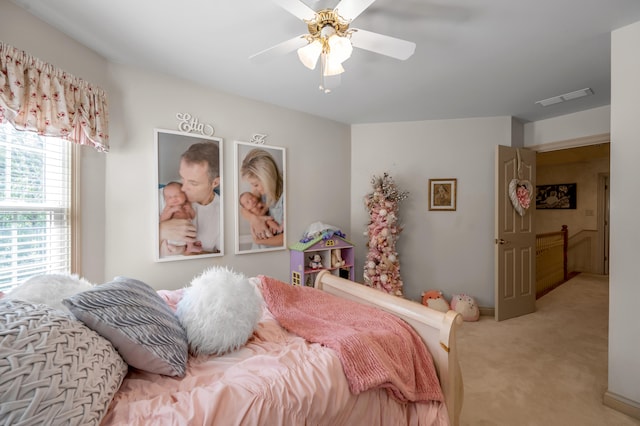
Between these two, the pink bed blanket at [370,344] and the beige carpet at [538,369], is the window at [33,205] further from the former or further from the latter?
the beige carpet at [538,369]

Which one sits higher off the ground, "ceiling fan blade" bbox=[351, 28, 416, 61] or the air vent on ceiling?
the air vent on ceiling

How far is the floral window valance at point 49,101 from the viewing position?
1442 millimetres

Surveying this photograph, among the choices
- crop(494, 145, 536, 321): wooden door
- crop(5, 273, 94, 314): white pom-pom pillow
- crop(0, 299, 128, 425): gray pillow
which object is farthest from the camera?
crop(494, 145, 536, 321): wooden door

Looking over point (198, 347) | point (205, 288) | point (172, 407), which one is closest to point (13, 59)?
point (205, 288)

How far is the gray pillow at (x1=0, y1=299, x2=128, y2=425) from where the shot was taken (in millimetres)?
619

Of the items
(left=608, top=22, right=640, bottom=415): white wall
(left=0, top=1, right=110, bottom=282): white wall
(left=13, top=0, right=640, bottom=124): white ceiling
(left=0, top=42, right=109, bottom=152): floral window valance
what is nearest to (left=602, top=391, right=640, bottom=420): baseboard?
(left=608, top=22, right=640, bottom=415): white wall

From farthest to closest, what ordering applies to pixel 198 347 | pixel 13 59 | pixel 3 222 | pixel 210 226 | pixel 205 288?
pixel 210 226, pixel 3 222, pixel 13 59, pixel 205 288, pixel 198 347

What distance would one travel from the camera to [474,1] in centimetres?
151

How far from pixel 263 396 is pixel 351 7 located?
5.53 feet

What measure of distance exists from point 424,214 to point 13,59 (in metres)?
3.81

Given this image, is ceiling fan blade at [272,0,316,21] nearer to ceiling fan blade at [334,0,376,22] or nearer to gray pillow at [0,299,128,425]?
ceiling fan blade at [334,0,376,22]

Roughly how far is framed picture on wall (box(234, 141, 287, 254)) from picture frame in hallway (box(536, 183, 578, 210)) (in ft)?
20.2

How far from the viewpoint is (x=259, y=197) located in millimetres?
2918

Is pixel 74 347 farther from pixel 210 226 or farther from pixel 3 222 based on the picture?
pixel 210 226
